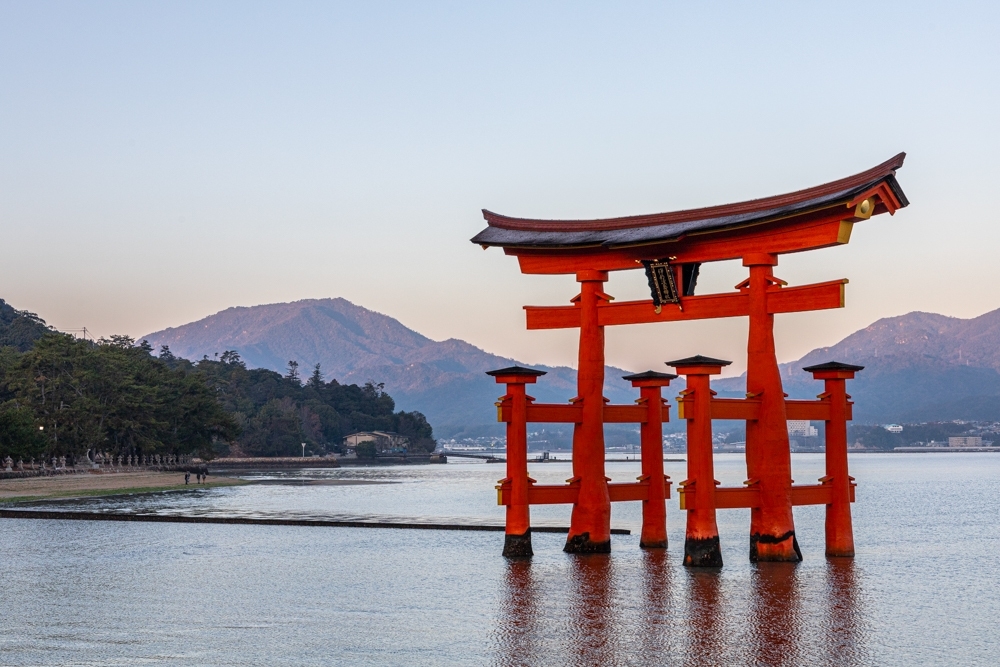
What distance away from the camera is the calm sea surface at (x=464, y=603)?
15773 mm

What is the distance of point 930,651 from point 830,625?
73.1 inches

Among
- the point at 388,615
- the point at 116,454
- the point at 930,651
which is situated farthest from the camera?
the point at 116,454

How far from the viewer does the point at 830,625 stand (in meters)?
17.9

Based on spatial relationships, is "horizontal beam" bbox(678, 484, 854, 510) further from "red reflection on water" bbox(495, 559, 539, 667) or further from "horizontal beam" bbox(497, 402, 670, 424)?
"red reflection on water" bbox(495, 559, 539, 667)

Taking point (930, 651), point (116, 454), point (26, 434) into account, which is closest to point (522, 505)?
point (930, 651)

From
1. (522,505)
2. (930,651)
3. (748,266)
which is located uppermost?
(748,266)

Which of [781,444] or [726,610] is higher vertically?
[781,444]

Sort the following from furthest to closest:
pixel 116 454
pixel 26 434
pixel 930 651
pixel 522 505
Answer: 1. pixel 116 454
2. pixel 26 434
3. pixel 522 505
4. pixel 930 651

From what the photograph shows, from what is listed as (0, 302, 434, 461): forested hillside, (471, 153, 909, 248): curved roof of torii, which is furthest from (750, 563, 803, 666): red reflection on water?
(0, 302, 434, 461): forested hillside

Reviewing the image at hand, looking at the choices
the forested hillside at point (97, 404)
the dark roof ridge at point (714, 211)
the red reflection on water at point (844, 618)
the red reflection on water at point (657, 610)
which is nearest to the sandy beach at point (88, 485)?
the forested hillside at point (97, 404)

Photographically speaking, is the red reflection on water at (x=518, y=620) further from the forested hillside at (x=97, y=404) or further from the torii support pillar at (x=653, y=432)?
the forested hillside at (x=97, y=404)

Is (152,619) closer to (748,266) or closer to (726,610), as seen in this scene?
(726,610)

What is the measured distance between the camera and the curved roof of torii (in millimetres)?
21766

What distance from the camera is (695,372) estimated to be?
2288 cm
